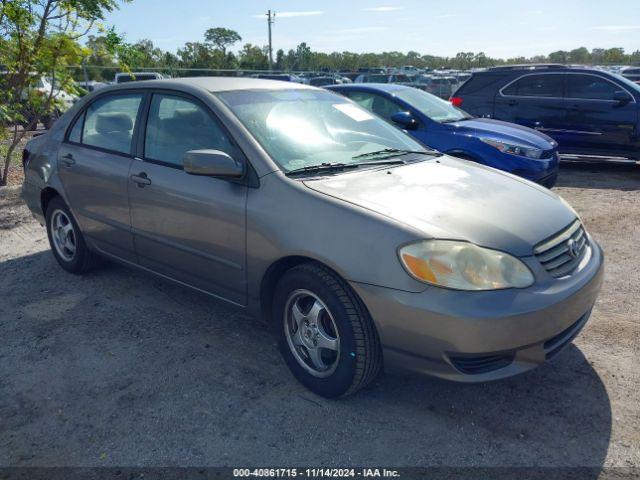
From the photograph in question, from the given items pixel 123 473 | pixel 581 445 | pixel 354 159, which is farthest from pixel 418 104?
pixel 123 473

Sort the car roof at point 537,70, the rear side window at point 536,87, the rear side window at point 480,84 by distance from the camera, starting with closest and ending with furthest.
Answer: the car roof at point 537,70 → the rear side window at point 536,87 → the rear side window at point 480,84

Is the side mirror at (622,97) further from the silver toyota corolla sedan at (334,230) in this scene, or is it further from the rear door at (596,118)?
the silver toyota corolla sedan at (334,230)

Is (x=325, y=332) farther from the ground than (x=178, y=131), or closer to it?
closer to it

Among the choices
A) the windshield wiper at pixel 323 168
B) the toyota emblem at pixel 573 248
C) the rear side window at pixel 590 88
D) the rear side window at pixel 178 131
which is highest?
the rear side window at pixel 590 88

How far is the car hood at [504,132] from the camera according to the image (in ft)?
23.0

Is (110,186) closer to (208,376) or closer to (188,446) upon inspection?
(208,376)

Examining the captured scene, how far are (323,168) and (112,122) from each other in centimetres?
198

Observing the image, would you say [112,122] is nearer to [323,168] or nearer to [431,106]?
[323,168]

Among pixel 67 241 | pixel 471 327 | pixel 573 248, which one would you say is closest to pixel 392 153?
pixel 573 248

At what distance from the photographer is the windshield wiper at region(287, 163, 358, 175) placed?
3.18 meters

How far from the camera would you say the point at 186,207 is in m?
3.49

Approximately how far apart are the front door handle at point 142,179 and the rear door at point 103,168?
14 cm

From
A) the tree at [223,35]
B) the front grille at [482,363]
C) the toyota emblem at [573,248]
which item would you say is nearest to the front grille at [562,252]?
the toyota emblem at [573,248]

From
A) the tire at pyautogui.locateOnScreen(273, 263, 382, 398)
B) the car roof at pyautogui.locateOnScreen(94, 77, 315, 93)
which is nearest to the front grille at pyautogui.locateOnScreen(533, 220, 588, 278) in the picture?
the tire at pyautogui.locateOnScreen(273, 263, 382, 398)
